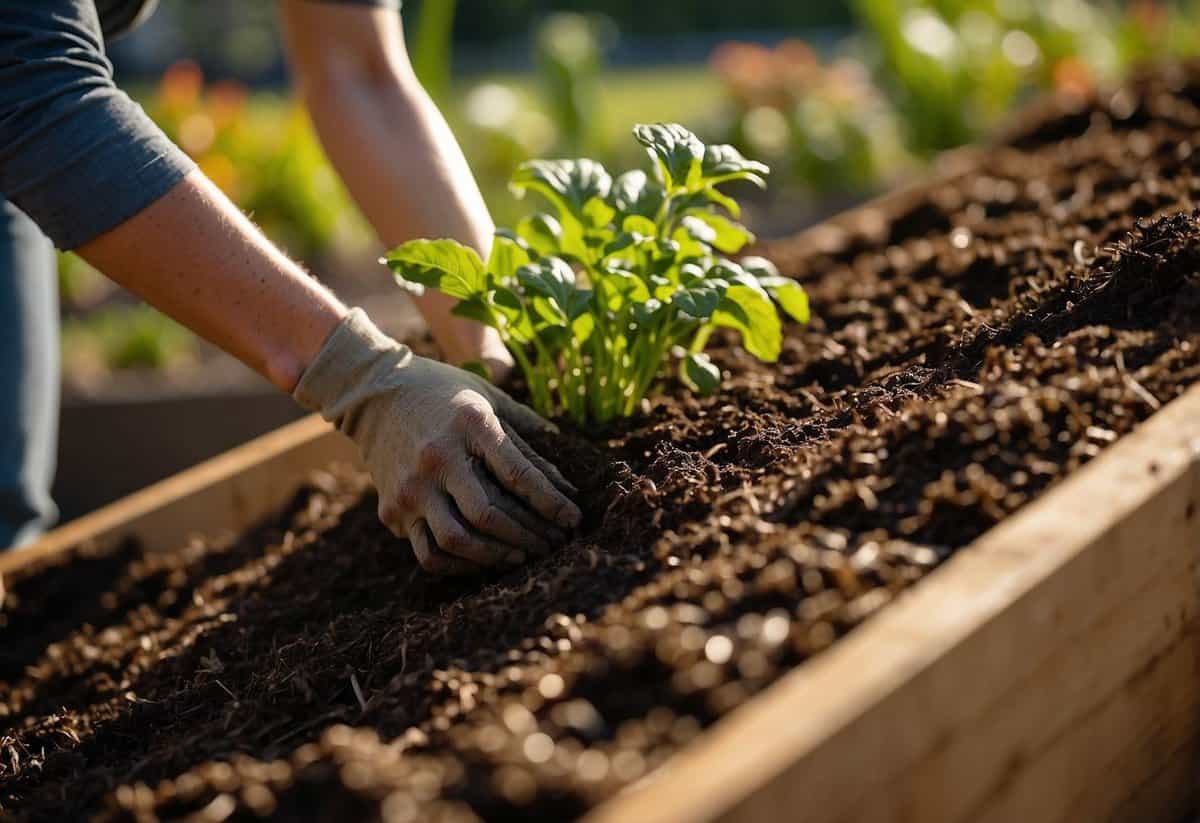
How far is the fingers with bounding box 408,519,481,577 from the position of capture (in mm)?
1795

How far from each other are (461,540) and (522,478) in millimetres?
118

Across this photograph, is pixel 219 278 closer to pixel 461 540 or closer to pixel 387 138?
pixel 461 540

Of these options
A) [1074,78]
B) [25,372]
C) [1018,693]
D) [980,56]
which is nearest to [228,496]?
[25,372]

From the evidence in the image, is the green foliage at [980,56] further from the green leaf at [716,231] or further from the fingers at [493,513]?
the fingers at [493,513]

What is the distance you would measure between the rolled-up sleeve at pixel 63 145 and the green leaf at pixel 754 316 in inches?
32.0

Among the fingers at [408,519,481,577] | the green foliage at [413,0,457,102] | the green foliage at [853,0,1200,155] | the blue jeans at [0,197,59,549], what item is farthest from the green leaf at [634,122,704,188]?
the green foliage at [853,0,1200,155]

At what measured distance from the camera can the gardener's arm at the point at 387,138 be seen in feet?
7.39

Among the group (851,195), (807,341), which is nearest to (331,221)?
(851,195)

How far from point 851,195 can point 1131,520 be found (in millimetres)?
4891

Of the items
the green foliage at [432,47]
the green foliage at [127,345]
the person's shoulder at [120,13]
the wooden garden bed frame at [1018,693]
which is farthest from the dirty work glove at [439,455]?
the green foliage at [432,47]

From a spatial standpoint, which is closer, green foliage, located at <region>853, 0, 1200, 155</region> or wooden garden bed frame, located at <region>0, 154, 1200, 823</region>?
wooden garden bed frame, located at <region>0, 154, 1200, 823</region>

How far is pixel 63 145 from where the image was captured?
5.65ft

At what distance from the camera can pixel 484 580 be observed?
184cm

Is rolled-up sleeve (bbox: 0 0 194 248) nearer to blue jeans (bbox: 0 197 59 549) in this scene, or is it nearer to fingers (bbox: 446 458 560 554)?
Result: fingers (bbox: 446 458 560 554)
